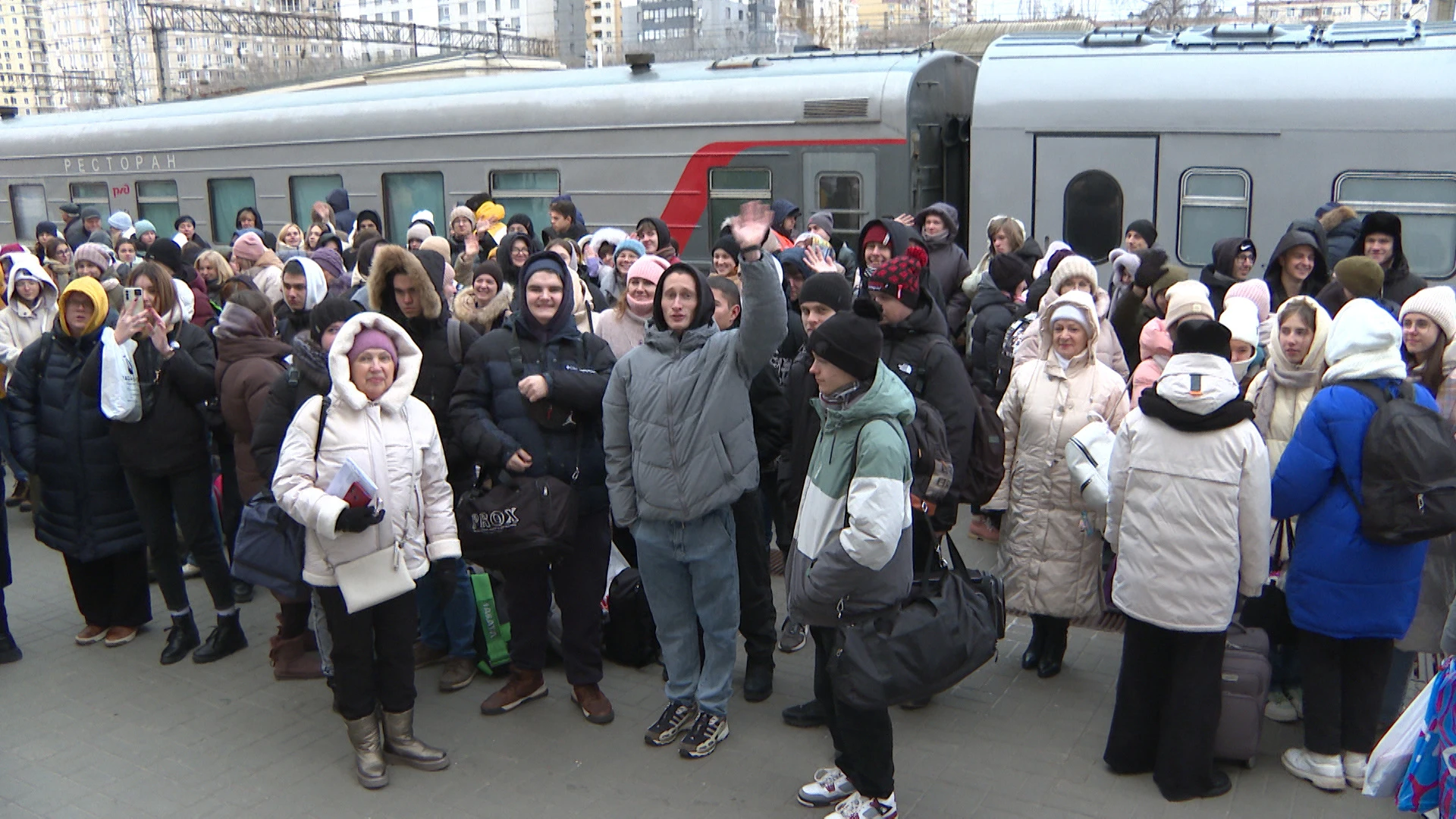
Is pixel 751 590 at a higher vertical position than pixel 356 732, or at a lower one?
higher

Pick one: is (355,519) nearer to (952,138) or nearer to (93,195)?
(952,138)

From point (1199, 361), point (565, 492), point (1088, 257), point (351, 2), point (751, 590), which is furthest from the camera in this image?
point (351, 2)

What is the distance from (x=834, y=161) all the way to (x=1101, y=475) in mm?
6610

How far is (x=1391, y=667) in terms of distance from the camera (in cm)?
465

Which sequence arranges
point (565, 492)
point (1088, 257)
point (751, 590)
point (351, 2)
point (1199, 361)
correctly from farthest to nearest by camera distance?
point (351, 2)
point (1088, 257)
point (751, 590)
point (565, 492)
point (1199, 361)

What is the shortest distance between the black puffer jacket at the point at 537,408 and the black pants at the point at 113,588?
7.56 ft

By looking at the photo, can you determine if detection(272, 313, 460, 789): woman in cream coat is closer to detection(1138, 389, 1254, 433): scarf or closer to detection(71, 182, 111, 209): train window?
detection(1138, 389, 1254, 433): scarf

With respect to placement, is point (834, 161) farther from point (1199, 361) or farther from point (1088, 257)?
point (1199, 361)

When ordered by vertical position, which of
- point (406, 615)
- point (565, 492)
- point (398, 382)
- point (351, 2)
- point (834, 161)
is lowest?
point (406, 615)

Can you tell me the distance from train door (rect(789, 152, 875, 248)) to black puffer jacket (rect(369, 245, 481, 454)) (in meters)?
5.71

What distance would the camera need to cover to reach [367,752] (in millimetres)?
4629

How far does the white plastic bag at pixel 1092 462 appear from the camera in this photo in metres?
4.64

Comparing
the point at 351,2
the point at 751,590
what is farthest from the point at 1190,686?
the point at 351,2

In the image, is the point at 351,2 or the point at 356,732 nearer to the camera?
the point at 356,732
